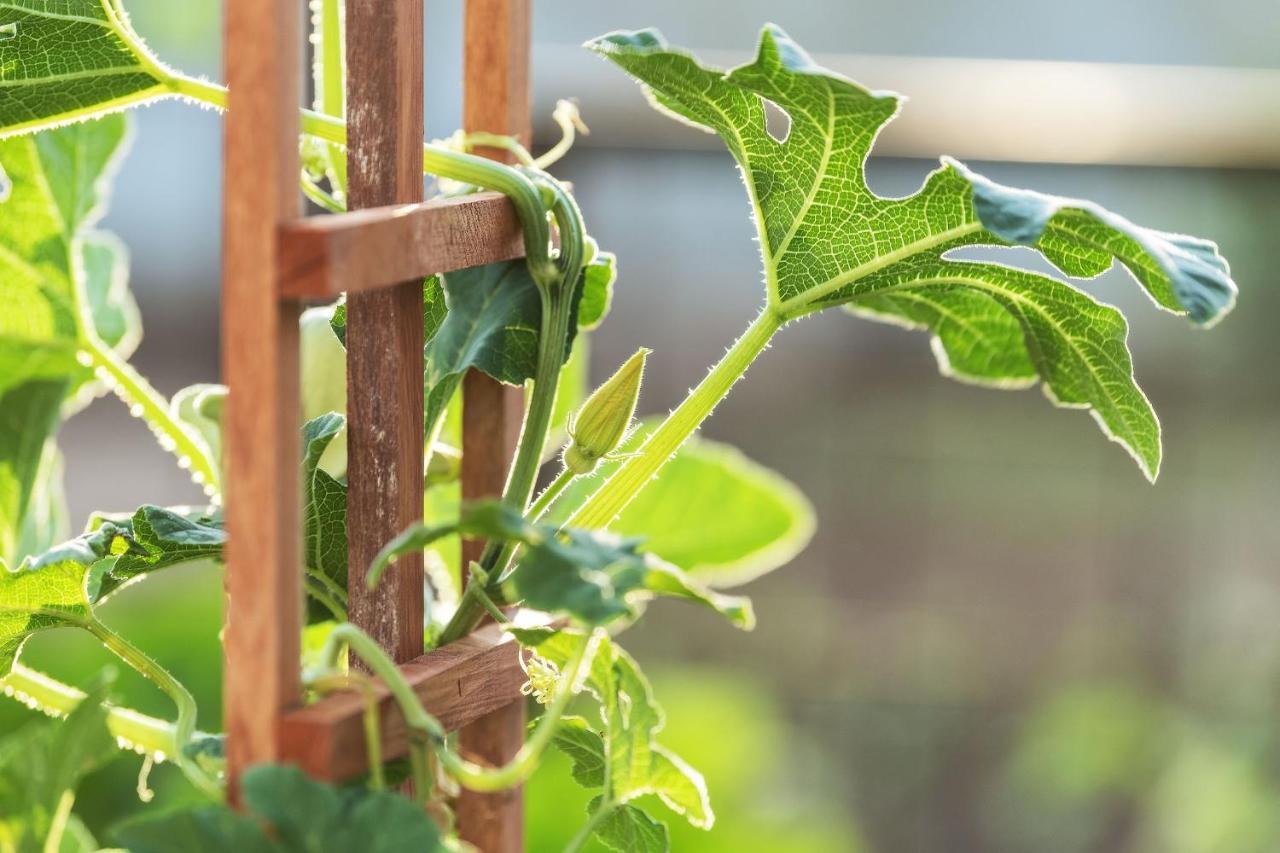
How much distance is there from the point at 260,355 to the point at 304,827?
108 mm

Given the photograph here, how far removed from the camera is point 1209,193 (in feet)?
7.45

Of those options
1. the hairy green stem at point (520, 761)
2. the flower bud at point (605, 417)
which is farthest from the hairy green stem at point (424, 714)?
the flower bud at point (605, 417)

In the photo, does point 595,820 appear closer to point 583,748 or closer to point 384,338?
point 583,748

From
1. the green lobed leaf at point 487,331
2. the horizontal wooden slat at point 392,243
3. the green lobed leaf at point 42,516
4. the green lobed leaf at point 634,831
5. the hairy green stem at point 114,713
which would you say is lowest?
the green lobed leaf at point 634,831

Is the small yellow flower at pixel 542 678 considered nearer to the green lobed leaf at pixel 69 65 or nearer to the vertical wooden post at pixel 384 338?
the vertical wooden post at pixel 384 338

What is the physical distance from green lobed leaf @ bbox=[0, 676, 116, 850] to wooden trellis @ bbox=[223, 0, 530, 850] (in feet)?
0.23

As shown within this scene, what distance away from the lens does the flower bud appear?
44 cm

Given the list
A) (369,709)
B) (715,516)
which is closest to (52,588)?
(369,709)

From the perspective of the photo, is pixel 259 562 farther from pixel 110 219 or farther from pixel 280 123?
pixel 110 219

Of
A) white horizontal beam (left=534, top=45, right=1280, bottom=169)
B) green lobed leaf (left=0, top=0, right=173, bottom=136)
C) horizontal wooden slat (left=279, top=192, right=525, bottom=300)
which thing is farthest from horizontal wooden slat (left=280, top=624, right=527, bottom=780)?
white horizontal beam (left=534, top=45, right=1280, bottom=169)

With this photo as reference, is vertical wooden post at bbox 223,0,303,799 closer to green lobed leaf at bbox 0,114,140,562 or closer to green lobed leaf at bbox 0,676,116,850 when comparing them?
green lobed leaf at bbox 0,676,116,850

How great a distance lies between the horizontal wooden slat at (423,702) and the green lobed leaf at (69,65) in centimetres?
20

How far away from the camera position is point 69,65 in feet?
1.45

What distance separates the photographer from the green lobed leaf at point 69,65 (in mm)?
430
